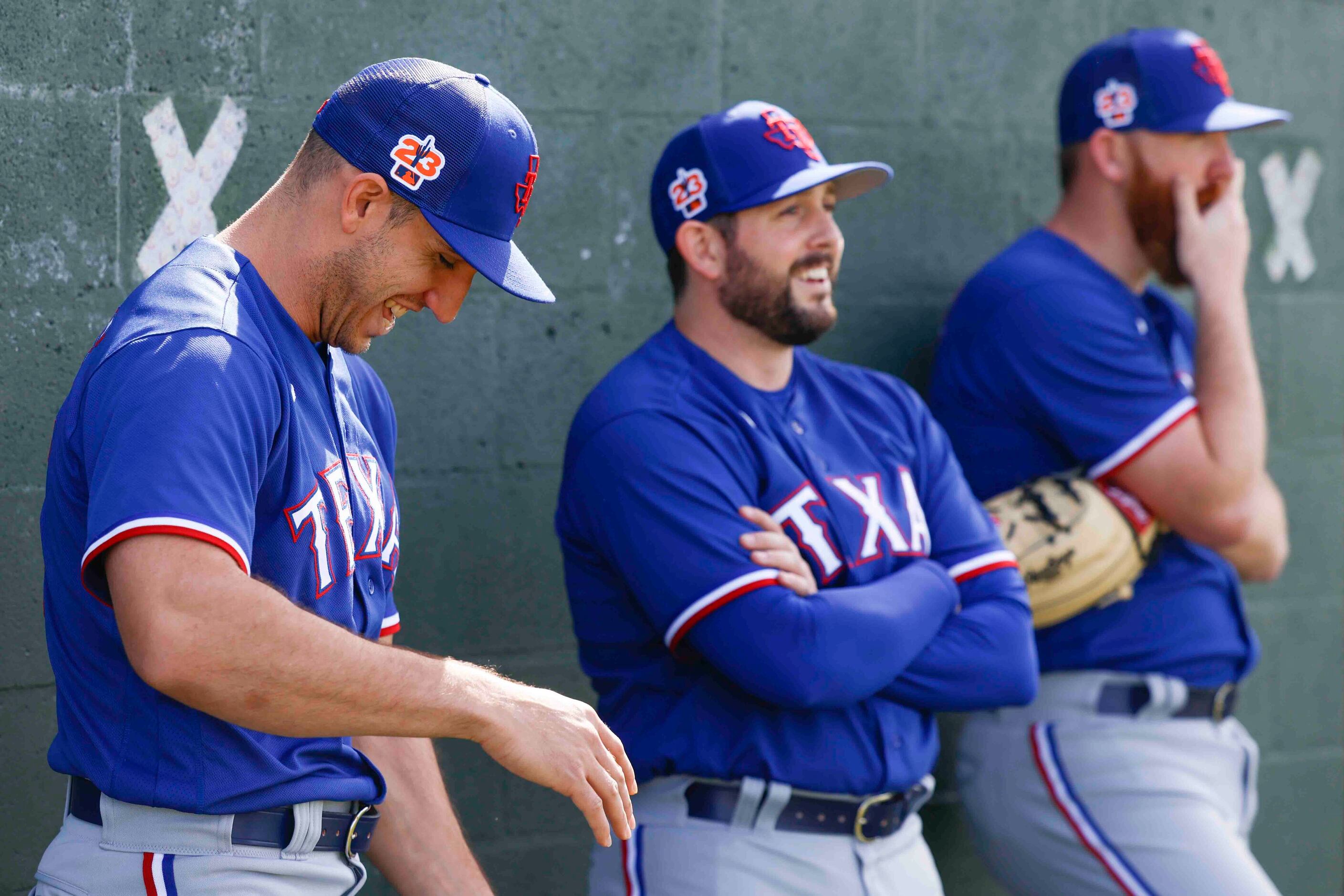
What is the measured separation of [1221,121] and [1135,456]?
87 centimetres

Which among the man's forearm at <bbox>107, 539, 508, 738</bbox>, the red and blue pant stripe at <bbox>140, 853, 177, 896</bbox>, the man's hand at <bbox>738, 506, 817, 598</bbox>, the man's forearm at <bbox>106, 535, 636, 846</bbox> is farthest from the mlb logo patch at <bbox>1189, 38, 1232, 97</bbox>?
the red and blue pant stripe at <bbox>140, 853, 177, 896</bbox>

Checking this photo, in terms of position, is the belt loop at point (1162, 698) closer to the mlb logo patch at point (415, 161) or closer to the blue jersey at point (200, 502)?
the blue jersey at point (200, 502)

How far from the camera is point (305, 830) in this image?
188cm

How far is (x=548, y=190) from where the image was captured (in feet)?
10.4

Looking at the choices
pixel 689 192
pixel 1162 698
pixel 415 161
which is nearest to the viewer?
pixel 415 161

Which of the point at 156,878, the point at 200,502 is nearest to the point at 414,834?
the point at 156,878

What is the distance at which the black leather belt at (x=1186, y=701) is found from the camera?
122 inches

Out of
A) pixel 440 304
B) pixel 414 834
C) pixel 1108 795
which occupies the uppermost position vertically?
pixel 440 304

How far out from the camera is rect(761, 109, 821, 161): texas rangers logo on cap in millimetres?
2809

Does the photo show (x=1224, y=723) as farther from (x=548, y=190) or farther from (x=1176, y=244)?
(x=548, y=190)

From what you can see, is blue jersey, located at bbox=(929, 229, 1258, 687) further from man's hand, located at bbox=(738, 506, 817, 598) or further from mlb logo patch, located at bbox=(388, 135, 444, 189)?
mlb logo patch, located at bbox=(388, 135, 444, 189)

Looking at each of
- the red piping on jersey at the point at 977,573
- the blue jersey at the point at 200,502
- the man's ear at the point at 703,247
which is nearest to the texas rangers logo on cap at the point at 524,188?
the blue jersey at the point at 200,502

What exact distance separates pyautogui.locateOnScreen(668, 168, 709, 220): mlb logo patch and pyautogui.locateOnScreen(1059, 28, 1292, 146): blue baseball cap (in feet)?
3.83

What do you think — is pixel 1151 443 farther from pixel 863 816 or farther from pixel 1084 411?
pixel 863 816
